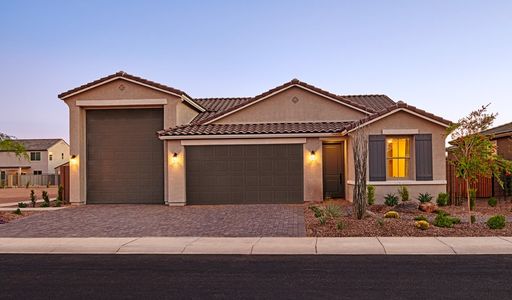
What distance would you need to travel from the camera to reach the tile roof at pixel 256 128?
746 inches

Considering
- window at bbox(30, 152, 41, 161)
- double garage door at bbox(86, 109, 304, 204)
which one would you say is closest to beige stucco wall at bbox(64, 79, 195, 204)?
double garage door at bbox(86, 109, 304, 204)

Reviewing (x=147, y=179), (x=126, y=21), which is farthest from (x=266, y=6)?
(x=147, y=179)

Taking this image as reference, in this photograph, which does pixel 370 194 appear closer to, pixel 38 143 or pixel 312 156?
pixel 312 156

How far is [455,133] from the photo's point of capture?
43.2 feet

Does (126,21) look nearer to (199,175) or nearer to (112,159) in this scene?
(112,159)

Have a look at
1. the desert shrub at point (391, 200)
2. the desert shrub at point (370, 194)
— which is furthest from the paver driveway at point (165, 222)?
the desert shrub at point (391, 200)

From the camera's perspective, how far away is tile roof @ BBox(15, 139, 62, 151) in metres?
56.3

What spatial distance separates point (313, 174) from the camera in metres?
19.1

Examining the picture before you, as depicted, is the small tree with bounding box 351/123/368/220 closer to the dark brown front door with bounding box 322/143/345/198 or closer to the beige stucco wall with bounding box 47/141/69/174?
the dark brown front door with bounding box 322/143/345/198

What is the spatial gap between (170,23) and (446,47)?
1322cm

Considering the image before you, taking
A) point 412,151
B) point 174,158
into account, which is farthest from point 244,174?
point 412,151
